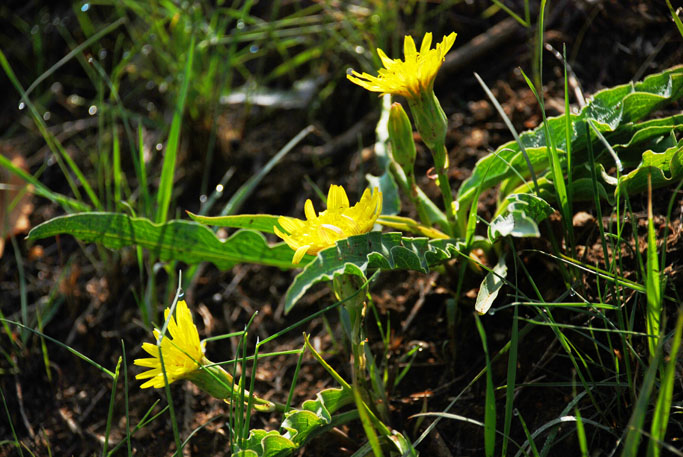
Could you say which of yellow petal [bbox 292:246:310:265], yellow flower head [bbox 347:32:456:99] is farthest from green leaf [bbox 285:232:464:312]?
yellow flower head [bbox 347:32:456:99]

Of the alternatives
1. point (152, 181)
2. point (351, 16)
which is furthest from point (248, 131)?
point (351, 16)

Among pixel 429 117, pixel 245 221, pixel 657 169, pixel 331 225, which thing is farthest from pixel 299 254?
pixel 657 169

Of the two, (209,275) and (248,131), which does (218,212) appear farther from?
(248,131)

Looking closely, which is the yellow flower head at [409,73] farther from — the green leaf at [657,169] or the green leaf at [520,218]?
the green leaf at [657,169]

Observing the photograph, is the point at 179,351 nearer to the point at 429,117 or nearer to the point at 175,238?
the point at 175,238

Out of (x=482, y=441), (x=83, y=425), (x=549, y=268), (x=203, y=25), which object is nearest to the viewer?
(x=482, y=441)
